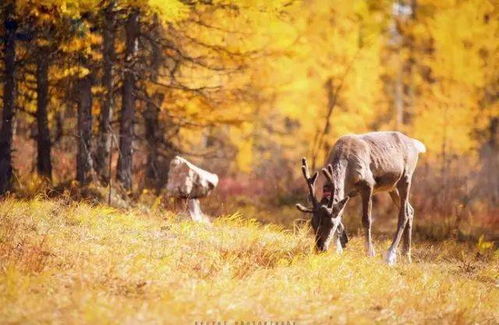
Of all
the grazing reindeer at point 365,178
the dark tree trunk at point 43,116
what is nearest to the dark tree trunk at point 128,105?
the dark tree trunk at point 43,116

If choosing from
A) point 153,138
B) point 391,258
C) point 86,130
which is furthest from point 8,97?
point 391,258

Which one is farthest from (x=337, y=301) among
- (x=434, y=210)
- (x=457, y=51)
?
(x=457, y=51)

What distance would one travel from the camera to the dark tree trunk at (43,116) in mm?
12398

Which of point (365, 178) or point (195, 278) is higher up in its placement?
point (365, 178)

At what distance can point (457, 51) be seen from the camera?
62.6ft

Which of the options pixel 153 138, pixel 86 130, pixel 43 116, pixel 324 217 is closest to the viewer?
pixel 324 217

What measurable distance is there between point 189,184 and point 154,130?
430 centimetres

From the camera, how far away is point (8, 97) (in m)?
11.2

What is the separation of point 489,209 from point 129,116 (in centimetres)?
1078

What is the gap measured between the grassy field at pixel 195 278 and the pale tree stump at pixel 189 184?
1420 millimetres

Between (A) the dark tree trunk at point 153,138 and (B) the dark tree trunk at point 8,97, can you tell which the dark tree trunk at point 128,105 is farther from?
(B) the dark tree trunk at point 8,97

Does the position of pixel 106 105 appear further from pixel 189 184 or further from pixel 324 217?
pixel 324 217

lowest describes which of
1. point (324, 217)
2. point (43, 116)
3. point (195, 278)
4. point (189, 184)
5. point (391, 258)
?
point (391, 258)

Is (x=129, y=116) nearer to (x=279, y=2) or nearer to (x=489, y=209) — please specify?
(x=279, y=2)
